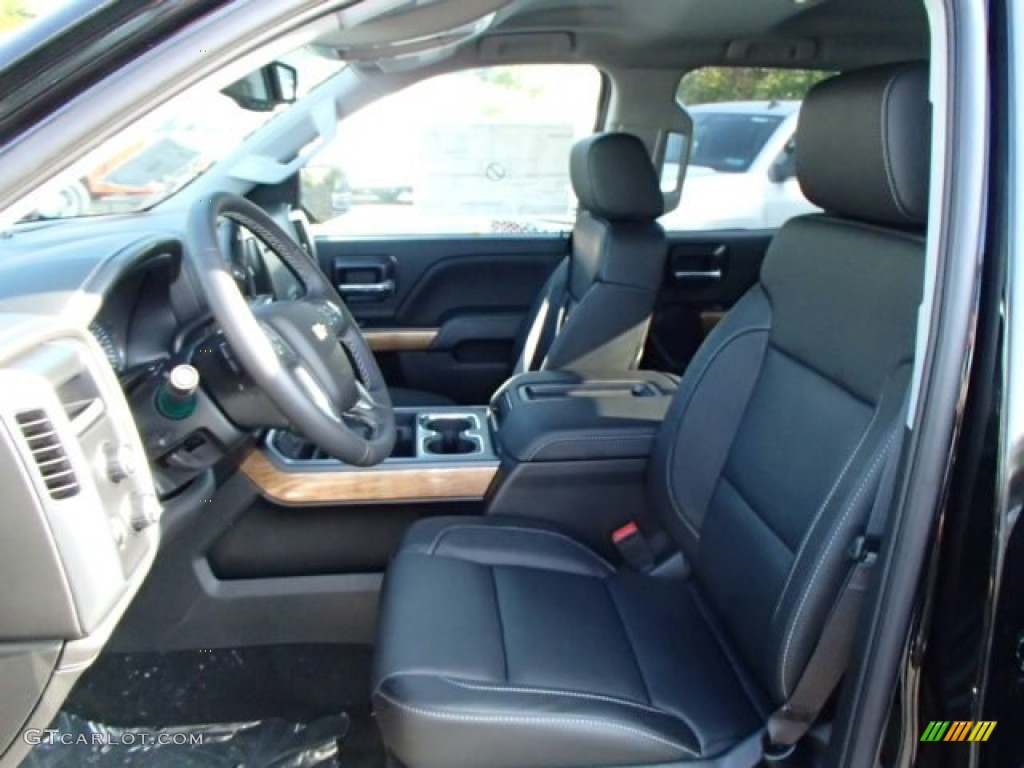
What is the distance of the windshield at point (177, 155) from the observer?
209 centimetres

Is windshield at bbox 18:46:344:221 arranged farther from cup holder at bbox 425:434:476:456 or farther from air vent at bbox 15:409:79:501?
air vent at bbox 15:409:79:501

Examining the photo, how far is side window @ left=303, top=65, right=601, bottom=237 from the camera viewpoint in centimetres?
299

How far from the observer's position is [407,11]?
152 centimetres

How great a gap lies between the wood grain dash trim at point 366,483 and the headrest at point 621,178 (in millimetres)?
918

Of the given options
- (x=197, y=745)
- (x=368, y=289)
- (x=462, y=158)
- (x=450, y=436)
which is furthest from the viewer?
(x=462, y=158)

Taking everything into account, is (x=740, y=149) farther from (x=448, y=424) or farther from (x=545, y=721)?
(x=545, y=721)

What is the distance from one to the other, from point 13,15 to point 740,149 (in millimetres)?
3668

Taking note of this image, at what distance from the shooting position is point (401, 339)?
10.0 ft

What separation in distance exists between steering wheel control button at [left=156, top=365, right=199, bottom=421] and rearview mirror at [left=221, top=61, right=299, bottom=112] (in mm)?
A: 911

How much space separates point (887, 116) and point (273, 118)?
1.80 metres

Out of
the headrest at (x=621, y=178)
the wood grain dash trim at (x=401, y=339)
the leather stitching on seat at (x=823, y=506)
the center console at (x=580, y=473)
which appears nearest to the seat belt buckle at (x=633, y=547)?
the center console at (x=580, y=473)

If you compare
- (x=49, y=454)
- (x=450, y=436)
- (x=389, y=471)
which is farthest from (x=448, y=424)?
(x=49, y=454)

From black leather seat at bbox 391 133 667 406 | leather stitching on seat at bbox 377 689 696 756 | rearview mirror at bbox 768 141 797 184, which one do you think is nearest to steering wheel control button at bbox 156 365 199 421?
leather stitching on seat at bbox 377 689 696 756

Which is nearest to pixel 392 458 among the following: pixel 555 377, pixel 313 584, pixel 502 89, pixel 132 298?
pixel 313 584
